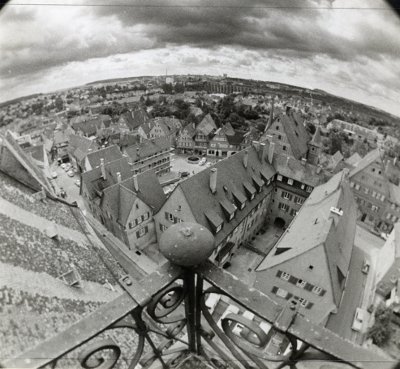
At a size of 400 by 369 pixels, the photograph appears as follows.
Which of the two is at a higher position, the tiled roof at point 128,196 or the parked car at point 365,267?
the tiled roof at point 128,196

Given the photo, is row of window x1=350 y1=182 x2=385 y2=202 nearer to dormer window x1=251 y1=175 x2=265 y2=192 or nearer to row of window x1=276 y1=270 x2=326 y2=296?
dormer window x1=251 y1=175 x2=265 y2=192

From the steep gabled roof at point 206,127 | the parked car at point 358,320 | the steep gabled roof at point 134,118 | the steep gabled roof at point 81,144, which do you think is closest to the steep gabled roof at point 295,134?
the steep gabled roof at point 206,127

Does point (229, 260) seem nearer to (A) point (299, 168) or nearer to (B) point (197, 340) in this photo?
(A) point (299, 168)

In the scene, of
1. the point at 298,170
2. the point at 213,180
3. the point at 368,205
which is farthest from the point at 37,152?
the point at 368,205

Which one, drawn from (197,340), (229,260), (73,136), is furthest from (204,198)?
(73,136)

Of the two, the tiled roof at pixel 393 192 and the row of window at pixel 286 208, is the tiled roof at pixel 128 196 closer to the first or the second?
the row of window at pixel 286 208

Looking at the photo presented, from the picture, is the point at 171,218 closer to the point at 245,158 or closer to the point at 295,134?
the point at 245,158
